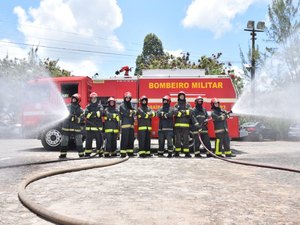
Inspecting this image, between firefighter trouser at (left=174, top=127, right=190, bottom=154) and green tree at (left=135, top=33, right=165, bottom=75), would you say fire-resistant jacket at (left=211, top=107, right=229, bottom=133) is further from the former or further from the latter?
green tree at (left=135, top=33, right=165, bottom=75)

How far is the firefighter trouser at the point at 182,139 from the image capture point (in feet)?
31.3

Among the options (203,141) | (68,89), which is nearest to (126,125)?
(203,141)

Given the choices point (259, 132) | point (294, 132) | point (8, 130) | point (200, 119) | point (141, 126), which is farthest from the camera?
point (259, 132)

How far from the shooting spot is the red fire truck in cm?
1084

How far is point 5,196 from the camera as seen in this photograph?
496 centimetres

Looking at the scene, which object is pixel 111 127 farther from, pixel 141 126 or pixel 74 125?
pixel 74 125

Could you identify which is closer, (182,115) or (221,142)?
(182,115)

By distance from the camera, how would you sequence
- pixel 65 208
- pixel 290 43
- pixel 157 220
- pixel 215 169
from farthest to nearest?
pixel 290 43 < pixel 215 169 < pixel 65 208 < pixel 157 220

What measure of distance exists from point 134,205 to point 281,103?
1383 centimetres

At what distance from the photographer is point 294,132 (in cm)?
1859

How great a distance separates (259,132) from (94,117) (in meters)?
12.5

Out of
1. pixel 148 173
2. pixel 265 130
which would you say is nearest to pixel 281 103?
pixel 265 130

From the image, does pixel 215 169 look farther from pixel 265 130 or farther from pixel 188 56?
pixel 188 56

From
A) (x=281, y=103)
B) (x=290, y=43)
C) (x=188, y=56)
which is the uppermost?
(x=188, y=56)
